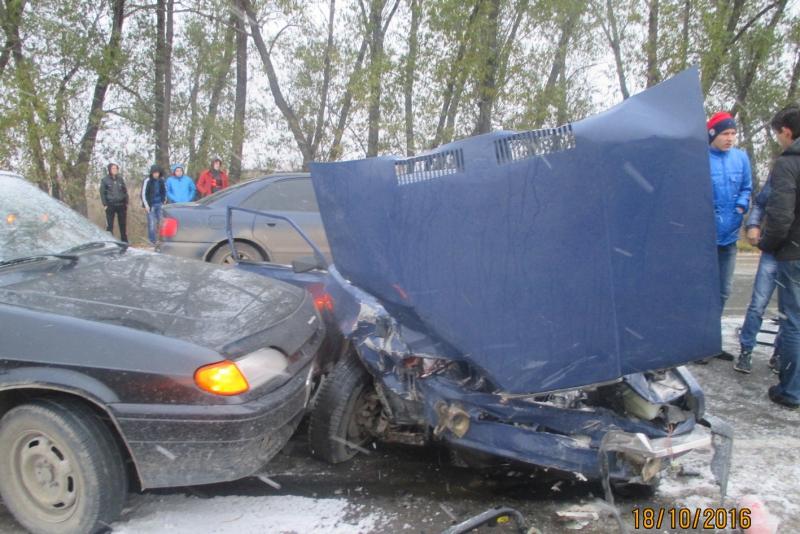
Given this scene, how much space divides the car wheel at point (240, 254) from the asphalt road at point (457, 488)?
3815 mm

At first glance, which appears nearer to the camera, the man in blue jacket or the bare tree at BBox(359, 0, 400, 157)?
the man in blue jacket

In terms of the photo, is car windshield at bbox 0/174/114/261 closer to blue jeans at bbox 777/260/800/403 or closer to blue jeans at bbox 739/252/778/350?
blue jeans at bbox 777/260/800/403

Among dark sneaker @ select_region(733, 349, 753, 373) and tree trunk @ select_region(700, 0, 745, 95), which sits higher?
tree trunk @ select_region(700, 0, 745, 95)

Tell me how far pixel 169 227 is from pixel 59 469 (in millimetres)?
4814

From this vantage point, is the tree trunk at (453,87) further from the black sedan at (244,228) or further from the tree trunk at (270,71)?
the black sedan at (244,228)

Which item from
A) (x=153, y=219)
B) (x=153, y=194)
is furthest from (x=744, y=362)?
(x=153, y=194)

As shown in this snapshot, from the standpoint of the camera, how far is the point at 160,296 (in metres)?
2.70

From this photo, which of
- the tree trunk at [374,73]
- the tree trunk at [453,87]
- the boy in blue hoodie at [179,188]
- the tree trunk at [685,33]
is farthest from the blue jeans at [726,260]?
the tree trunk at [685,33]

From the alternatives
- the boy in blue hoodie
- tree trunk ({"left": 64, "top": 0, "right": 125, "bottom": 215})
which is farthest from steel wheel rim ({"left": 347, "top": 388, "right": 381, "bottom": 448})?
tree trunk ({"left": 64, "top": 0, "right": 125, "bottom": 215})

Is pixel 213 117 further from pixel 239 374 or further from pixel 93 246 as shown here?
pixel 239 374

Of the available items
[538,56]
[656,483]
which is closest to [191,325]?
[656,483]

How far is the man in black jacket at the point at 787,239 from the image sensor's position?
3.71 m
